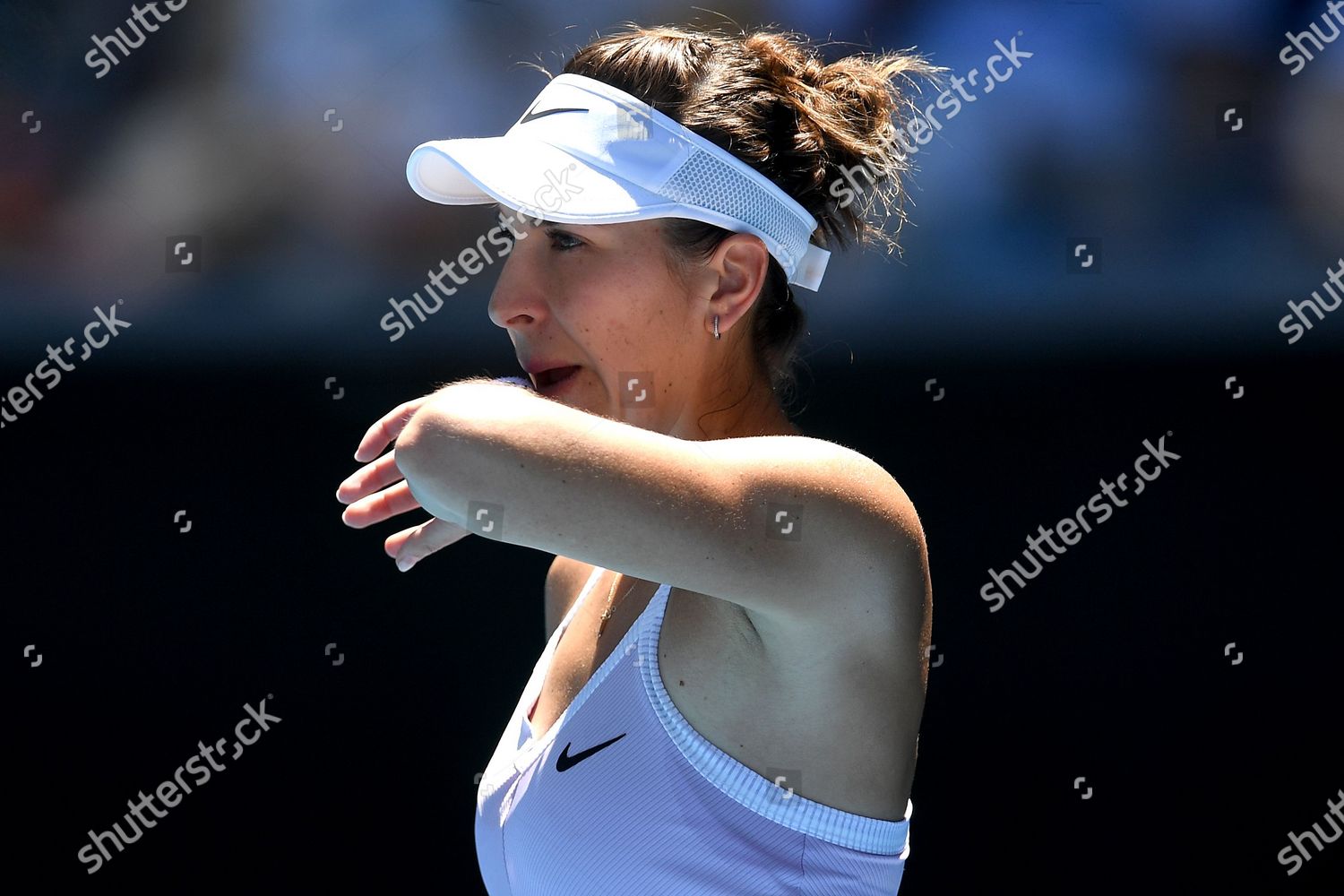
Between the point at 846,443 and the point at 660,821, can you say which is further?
the point at 846,443

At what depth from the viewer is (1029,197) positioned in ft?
8.65

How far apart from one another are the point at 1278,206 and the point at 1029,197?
524mm

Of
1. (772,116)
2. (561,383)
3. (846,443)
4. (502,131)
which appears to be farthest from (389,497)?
(502,131)

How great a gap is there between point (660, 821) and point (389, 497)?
0.38m

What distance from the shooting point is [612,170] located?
1.19m

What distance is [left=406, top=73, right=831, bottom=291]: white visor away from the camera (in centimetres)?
117

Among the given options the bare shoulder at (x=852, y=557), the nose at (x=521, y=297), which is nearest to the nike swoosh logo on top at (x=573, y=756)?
the bare shoulder at (x=852, y=557)

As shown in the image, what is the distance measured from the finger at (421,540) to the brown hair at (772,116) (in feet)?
1.15

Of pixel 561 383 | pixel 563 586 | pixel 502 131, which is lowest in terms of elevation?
pixel 563 586

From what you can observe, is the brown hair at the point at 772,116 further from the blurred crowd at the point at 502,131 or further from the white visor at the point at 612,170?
the blurred crowd at the point at 502,131

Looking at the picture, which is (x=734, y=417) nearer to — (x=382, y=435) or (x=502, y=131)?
(x=382, y=435)

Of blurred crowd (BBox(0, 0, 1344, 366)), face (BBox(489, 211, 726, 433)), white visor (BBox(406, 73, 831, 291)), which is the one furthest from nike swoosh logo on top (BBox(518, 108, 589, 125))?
blurred crowd (BBox(0, 0, 1344, 366))

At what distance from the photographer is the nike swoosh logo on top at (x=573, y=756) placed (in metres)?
1.14

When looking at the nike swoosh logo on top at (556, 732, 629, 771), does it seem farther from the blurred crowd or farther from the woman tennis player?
the blurred crowd
